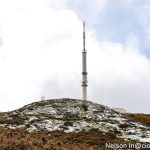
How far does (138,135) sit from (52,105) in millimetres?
29830

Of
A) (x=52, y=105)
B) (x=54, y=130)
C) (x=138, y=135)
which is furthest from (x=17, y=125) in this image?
(x=52, y=105)

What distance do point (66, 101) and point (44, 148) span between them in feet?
230

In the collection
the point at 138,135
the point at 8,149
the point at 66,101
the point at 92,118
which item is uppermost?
the point at 66,101

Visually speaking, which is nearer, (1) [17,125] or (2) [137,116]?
(1) [17,125]

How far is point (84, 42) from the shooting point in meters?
117

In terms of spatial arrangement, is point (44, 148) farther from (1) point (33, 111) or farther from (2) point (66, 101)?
(2) point (66, 101)

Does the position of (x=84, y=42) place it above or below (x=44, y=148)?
above

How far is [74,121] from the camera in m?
66.2

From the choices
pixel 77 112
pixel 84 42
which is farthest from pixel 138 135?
pixel 84 42

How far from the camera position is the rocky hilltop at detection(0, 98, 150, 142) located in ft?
199

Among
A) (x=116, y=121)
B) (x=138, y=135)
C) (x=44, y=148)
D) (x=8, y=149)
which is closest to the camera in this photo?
(x=8, y=149)

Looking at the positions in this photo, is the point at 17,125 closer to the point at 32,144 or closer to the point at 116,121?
the point at 116,121

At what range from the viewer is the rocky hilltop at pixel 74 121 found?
199ft

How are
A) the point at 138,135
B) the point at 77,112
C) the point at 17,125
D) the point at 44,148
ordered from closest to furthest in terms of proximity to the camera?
the point at 44,148
the point at 138,135
the point at 17,125
the point at 77,112
